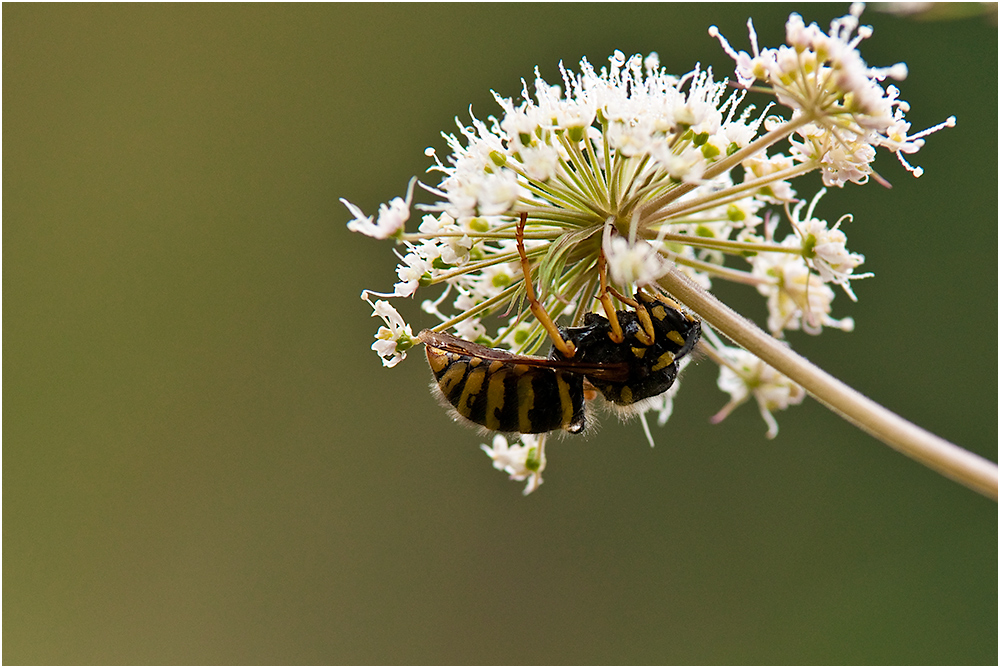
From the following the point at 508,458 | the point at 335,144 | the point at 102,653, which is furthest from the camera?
the point at 335,144

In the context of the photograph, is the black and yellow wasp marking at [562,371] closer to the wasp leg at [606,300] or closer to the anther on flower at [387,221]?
the wasp leg at [606,300]

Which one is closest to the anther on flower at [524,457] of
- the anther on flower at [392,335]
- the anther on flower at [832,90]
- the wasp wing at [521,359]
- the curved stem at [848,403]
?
the wasp wing at [521,359]

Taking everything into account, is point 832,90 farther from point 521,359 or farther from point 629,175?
point 521,359

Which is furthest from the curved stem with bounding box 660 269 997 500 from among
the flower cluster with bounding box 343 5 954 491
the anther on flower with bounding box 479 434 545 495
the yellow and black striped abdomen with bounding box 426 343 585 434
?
the anther on flower with bounding box 479 434 545 495

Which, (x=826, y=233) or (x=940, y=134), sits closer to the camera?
(x=826, y=233)

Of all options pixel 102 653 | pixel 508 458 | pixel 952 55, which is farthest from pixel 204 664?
pixel 952 55

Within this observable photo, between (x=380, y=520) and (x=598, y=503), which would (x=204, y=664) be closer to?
(x=380, y=520)
